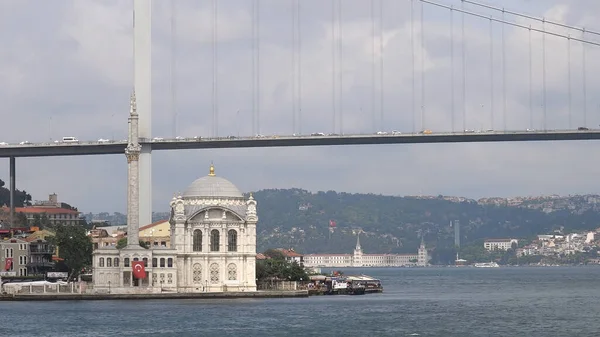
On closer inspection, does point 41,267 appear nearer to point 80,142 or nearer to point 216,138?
point 80,142

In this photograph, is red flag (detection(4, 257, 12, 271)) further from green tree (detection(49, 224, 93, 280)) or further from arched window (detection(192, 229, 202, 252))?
arched window (detection(192, 229, 202, 252))

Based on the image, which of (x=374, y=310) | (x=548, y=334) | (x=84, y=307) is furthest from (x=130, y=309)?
(x=548, y=334)

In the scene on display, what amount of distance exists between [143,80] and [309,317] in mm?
28064

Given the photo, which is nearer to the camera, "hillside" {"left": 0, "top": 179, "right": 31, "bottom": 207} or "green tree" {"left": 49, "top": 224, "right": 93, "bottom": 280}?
"green tree" {"left": 49, "top": 224, "right": 93, "bottom": 280}

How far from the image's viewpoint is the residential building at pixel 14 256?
90.4 m

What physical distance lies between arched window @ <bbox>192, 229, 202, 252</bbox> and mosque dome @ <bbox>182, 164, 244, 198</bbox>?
1742mm

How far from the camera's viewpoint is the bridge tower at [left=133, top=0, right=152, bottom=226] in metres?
81.1

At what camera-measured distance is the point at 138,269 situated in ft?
236

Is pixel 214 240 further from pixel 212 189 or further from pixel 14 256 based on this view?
pixel 14 256

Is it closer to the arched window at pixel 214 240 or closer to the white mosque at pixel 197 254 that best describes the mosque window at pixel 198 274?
the white mosque at pixel 197 254

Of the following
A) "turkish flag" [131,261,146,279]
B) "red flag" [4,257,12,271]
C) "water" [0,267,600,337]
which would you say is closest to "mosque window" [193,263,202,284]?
"turkish flag" [131,261,146,279]

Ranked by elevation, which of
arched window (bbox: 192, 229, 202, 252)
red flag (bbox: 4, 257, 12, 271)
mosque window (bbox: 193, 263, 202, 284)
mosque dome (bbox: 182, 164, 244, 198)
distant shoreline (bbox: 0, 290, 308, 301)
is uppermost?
mosque dome (bbox: 182, 164, 244, 198)

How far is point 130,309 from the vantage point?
61.7 m

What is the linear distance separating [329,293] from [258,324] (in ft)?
103
